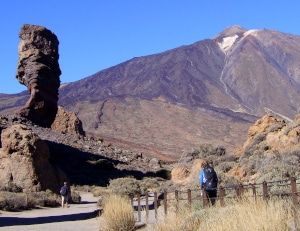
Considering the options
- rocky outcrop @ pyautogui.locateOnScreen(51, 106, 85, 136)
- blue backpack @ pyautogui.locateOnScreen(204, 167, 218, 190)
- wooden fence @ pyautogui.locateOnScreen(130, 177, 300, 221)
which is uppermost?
rocky outcrop @ pyautogui.locateOnScreen(51, 106, 85, 136)

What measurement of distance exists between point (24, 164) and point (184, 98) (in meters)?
121

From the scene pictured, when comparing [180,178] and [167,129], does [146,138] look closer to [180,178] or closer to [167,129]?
[167,129]

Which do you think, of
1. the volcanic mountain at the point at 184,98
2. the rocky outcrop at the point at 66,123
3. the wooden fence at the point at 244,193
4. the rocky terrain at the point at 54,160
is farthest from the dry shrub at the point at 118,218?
the volcanic mountain at the point at 184,98

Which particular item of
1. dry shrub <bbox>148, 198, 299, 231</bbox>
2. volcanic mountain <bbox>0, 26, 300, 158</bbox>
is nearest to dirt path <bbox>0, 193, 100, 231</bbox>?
dry shrub <bbox>148, 198, 299, 231</bbox>

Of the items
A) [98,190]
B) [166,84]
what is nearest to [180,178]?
[98,190]

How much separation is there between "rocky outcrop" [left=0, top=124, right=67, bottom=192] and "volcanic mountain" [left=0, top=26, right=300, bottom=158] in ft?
138

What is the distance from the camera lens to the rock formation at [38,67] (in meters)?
52.8

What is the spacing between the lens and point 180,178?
85.1 ft

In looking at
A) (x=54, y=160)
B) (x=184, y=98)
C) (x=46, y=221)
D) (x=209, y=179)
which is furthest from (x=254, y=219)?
(x=184, y=98)

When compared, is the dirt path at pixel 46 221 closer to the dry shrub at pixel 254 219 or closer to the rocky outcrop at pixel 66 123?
the dry shrub at pixel 254 219

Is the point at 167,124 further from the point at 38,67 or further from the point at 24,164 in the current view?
the point at 24,164

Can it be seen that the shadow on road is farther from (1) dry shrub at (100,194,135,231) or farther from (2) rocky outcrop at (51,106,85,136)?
(2) rocky outcrop at (51,106,85,136)

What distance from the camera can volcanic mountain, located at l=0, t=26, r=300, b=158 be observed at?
4021 inches

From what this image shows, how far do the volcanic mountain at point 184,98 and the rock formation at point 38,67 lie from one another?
20156 millimetres
